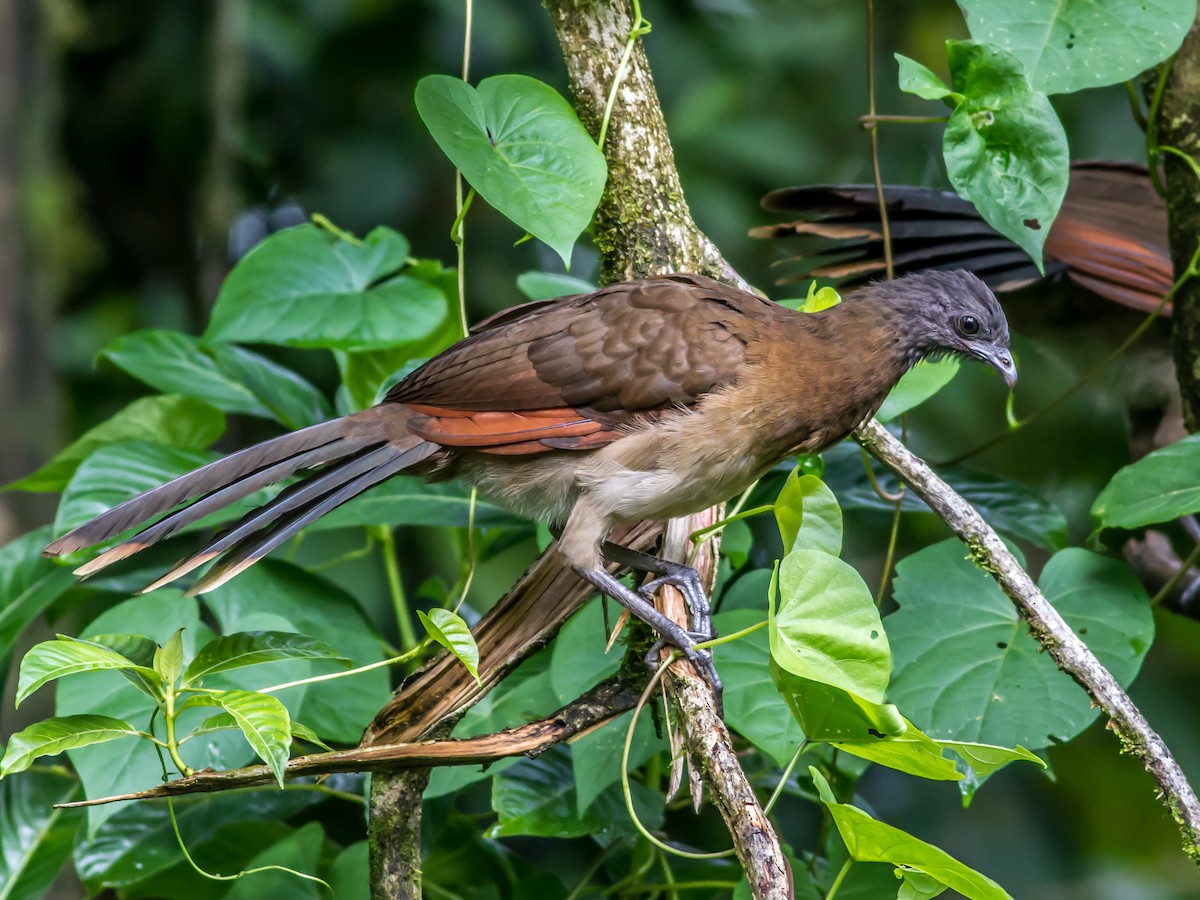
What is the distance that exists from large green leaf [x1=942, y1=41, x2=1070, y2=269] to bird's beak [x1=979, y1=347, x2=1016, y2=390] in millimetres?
Result: 276

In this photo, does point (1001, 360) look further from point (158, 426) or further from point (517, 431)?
point (158, 426)

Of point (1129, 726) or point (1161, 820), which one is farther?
point (1161, 820)

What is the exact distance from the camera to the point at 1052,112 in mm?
1882

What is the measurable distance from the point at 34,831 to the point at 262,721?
4.21 feet

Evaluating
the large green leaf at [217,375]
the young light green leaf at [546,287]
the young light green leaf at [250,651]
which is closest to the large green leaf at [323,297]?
the large green leaf at [217,375]

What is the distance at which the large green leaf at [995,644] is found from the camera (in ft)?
6.33

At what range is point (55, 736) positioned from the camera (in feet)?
4.78

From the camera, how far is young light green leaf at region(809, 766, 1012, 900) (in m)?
1.35

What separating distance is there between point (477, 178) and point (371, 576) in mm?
2236

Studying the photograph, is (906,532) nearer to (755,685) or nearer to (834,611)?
(755,685)

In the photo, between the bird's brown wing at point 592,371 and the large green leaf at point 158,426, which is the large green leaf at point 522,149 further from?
the large green leaf at point 158,426

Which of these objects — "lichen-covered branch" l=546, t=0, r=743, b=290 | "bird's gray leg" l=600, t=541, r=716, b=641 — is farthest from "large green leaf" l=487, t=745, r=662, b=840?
"lichen-covered branch" l=546, t=0, r=743, b=290

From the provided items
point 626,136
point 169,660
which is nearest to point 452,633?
point 169,660

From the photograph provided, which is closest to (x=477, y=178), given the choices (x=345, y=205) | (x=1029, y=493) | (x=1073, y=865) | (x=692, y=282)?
(x=692, y=282)
